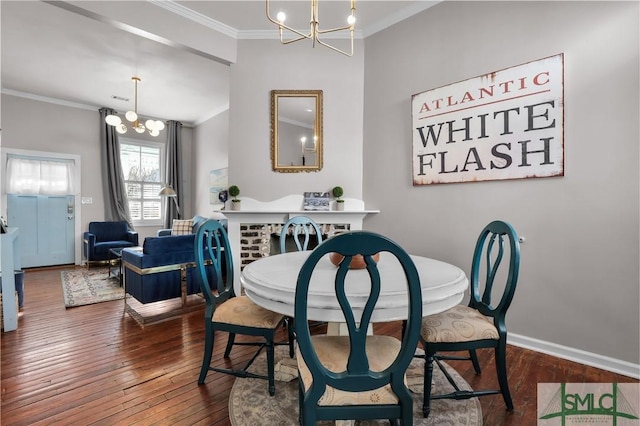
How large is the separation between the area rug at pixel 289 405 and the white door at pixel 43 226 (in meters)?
5.28

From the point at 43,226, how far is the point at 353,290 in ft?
20.4

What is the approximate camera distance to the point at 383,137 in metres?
3.13

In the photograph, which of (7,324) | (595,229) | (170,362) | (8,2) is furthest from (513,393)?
(8,2)

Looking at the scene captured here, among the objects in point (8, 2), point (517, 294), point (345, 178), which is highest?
point (8, 2)

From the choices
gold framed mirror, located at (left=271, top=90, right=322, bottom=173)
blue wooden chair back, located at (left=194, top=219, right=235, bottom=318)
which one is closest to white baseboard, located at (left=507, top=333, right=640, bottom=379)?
blue wooden chair back, located at (left=194, top=219, right=235, bottom=318)

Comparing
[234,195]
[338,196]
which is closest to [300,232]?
[338,196]

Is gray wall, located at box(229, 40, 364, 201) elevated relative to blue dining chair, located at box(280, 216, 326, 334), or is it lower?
elevated

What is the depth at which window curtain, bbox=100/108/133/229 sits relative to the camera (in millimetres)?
5531

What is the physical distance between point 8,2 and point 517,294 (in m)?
5.14

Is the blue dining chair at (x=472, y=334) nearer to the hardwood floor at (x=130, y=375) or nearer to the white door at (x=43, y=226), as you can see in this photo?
the hardwood floor at (x=130, y=375)

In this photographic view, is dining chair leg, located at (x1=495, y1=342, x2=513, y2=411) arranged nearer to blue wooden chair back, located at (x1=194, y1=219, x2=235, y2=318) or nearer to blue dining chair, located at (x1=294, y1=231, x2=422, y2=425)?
blue dining chair, located at (x1=294, y1=231, x2=422, y2=425)

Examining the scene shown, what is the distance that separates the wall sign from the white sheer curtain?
583cm

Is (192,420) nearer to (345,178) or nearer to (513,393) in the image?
(513,393)

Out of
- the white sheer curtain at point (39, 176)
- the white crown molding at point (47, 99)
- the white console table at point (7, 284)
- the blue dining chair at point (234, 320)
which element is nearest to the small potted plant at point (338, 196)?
the blue dining chair at point (234, 320)
